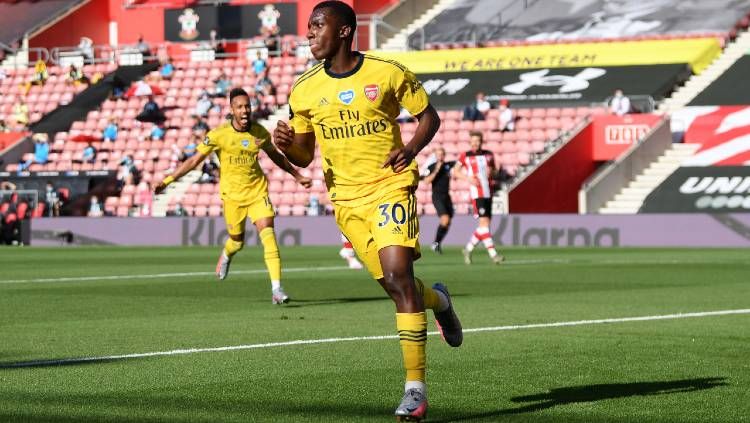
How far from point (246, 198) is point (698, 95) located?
93.3 feet

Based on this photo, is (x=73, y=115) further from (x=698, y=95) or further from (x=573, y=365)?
(x=573, y=365)

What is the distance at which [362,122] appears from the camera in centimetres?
824

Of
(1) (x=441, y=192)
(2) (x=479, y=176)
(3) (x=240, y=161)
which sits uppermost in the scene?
(3) (x=240, y=161)

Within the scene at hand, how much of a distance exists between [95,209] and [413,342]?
3771 cm

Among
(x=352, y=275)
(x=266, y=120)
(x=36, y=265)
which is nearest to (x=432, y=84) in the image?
(x=266, y=120)

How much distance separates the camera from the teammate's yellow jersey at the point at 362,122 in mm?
8172

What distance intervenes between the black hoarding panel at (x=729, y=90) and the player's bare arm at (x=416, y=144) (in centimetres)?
3587

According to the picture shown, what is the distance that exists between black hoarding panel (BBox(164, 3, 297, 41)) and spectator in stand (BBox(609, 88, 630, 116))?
50.0 feet

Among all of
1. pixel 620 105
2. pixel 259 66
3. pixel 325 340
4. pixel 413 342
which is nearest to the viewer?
pixel 413 342

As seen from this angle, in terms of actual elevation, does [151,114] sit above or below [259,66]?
below

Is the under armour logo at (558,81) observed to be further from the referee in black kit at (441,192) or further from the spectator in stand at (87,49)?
the spectator in stand at (87,49)

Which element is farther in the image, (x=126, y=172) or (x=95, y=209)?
(x=126, y=172)

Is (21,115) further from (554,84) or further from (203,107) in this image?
(554,84)

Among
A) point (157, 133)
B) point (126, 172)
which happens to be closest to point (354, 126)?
point (126, 172)
